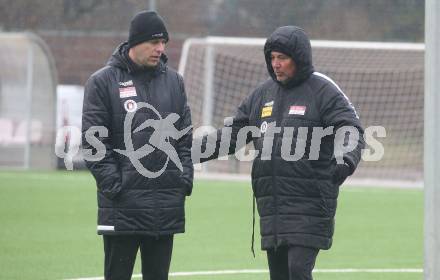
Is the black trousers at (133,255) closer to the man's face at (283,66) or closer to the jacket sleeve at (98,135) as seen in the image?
the jacket sleeve at (98,135)

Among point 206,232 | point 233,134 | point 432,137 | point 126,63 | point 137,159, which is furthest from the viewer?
point 206,232

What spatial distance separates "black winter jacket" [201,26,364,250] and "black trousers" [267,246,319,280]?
0.06m

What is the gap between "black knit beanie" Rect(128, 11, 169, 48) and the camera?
706 cm

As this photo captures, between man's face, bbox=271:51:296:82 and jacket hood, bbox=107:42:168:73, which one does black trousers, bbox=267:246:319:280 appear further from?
jacket hood, bbox=107:42:168:73

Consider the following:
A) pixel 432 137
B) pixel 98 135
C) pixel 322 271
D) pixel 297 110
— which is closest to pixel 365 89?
pixel 322 271

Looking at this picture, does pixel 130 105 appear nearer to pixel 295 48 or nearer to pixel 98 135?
pixel 98 135

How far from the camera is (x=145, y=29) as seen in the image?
7.07 metres

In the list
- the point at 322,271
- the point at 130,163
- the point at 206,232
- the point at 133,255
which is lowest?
the point at 206,232

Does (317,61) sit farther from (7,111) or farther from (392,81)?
(7,111)

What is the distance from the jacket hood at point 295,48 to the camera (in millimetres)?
6938

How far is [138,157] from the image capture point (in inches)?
275

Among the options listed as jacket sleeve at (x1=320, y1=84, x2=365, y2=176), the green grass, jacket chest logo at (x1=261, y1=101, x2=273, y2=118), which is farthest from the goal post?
the green grass

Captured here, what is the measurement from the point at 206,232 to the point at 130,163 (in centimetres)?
632

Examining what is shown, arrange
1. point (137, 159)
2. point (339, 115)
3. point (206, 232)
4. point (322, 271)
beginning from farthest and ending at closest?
point (206, 232), point (322, 271), point (137, 159), point (339, 115)
